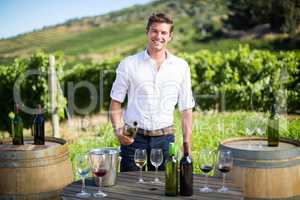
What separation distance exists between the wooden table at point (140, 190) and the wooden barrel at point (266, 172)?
0.25 meters

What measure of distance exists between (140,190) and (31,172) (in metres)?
0.78

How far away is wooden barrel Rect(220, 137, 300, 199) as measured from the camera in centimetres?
326

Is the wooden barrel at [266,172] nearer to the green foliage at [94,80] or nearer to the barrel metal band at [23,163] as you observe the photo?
the barrel metal band at [23,163]

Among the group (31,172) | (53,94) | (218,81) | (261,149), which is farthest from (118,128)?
(218,81)

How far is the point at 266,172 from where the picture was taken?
3.27 meters

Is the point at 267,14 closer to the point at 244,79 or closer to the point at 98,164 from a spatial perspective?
the point at 244,79

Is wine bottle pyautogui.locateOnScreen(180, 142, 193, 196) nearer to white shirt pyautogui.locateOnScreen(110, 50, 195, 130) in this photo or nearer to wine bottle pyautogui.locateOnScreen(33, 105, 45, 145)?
white shirt pyautogui.locateOnScreen(110, 50, 195, 130)

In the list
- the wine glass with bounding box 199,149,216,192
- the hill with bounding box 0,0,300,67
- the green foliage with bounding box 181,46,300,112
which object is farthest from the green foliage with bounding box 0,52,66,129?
the wine glass with bounding box 199,149,216,192

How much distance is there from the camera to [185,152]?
289cm

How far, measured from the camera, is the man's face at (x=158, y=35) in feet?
11.0

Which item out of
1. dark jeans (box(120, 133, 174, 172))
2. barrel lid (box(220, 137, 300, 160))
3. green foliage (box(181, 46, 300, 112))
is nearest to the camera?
barrel lid (box(220, 137, 300, 160))

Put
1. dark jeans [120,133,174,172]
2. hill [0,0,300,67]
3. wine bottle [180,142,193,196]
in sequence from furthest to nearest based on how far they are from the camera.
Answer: hill [0,0,300,67], dark jeans [120,133,174,172], wine bottle [180,142,193,196]

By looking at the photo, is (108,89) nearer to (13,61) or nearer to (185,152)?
(13,61)

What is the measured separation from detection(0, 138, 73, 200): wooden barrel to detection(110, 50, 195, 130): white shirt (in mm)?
557
